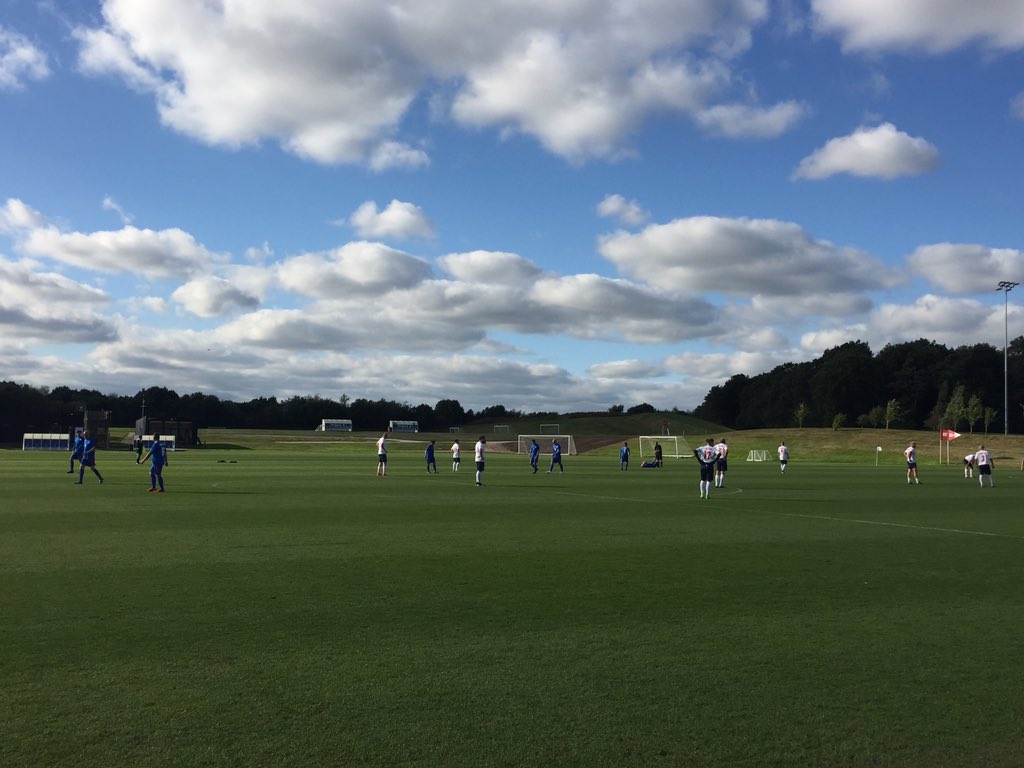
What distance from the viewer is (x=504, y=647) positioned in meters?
7.27

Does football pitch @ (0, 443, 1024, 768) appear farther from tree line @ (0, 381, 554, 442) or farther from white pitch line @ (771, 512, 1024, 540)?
tree line @ (0, 381, 554, 442)

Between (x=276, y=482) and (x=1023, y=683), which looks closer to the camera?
(x=1023, y=683)

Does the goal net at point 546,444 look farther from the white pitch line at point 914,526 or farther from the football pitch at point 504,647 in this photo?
the football pitch at point 504,647

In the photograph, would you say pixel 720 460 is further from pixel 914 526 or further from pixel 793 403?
pixel 793 403

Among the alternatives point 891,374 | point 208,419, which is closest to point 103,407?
point 208,419

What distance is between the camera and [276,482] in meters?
31.2

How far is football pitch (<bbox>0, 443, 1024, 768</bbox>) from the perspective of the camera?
17.0 ft

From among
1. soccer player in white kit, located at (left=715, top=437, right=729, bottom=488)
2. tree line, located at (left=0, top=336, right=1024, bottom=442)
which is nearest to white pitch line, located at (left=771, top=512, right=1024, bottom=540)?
soccer player in white kit, located at (left=715, top=437, right=729, bottom=488)

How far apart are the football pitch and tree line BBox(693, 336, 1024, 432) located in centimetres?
10378

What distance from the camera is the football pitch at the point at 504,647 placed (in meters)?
5.18

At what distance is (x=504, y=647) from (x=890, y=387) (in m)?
141

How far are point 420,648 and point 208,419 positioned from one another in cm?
16655

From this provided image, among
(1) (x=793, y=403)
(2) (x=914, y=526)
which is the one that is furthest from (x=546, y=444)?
(2) (x=914, y=526)

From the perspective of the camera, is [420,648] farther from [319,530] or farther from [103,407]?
[103,407]
